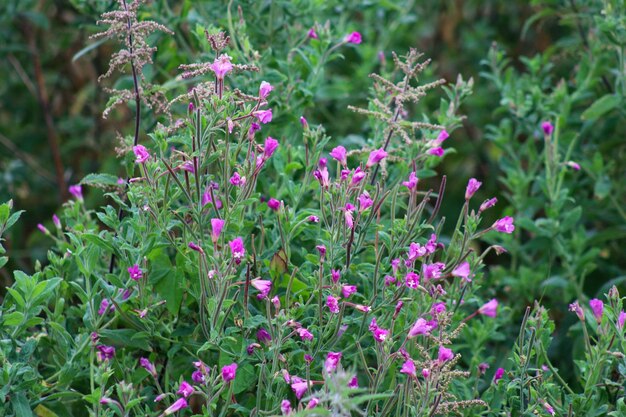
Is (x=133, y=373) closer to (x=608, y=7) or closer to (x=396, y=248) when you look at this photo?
(x=396, y=248)

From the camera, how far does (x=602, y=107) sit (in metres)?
2.51

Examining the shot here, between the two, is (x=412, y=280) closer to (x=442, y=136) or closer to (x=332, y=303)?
(x=332, y=303)

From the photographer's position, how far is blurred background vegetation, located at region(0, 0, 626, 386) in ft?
8.00

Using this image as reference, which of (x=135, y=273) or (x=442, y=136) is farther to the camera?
(x=442, y=136)

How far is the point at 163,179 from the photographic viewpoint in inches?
74.9

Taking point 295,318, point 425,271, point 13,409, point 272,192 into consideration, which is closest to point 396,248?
point 425,271

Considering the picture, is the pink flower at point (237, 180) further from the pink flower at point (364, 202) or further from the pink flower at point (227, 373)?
the pink flower at point (227, 373)

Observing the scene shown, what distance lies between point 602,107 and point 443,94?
1802 mm

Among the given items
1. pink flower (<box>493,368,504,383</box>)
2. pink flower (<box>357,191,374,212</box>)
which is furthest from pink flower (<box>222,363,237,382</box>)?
pink flower (<box>493,368,504,383</box>)

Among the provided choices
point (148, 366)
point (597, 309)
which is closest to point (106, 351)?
point (148, 366)

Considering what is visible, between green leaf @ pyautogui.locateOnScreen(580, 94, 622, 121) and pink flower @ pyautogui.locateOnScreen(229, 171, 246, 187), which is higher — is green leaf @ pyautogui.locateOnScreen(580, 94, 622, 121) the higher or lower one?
the lower one

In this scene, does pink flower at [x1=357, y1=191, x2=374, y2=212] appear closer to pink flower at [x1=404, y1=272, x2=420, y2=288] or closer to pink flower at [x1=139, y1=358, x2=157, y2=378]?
pink flower at [x1=404, y1=272, x2=420, y2=288]

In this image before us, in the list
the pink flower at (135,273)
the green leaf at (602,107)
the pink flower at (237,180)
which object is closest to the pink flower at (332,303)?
the pink flower at (237,180)

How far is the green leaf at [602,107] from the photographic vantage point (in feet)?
8.21
